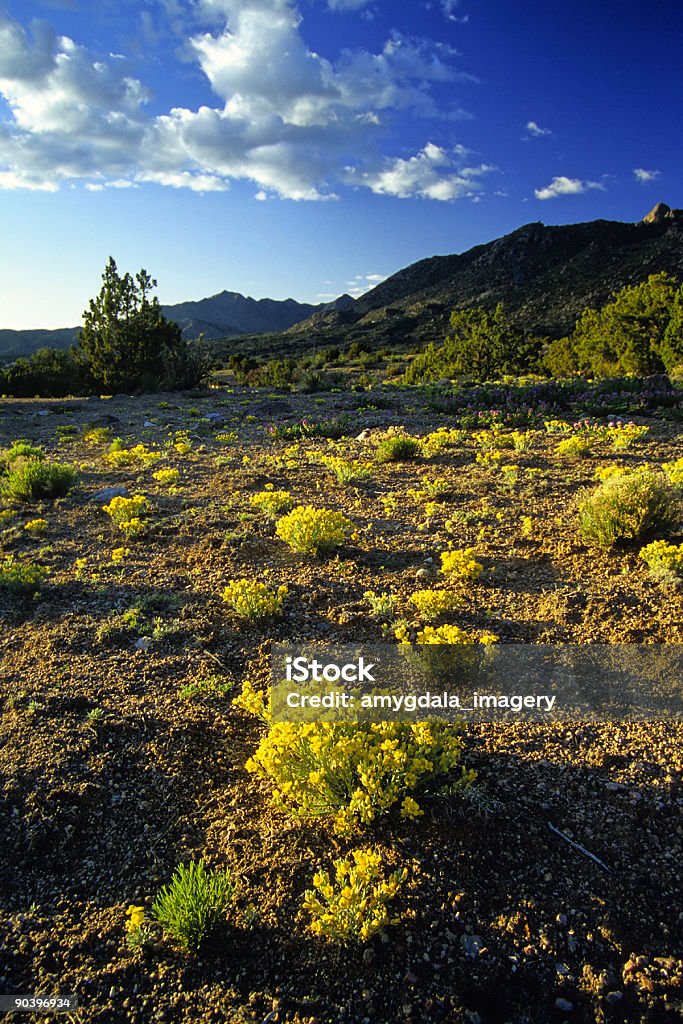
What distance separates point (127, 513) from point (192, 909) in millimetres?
5158

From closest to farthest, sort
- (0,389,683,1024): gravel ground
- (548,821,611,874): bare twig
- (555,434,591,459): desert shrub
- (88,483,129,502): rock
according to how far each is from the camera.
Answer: (0,389,683,1024): gravel ground
(548,821,611,874): bare twig
(88,483,129,502): rock
(555,434,591,459): desert shrub

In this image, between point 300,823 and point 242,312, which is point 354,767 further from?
point 242,312

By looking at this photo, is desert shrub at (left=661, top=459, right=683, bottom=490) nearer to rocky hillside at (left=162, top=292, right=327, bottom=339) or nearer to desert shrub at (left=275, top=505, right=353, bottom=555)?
desert shrub at (left=275, top=505, right=353, bottom=555)

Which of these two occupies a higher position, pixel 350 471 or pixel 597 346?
pixel 597 346

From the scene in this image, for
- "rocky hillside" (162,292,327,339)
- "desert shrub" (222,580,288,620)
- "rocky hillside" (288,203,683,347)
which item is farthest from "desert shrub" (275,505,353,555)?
"rocky hillside" (162,292,327,339)

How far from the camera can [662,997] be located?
2125 millimetres

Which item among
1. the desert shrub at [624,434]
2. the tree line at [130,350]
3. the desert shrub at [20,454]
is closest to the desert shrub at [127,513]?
the desert shrub at [20,454]

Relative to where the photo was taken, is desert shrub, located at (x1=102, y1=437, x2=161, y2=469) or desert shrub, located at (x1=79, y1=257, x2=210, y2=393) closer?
desert shrub, located at (x1=102, y1=437, x2=161, y2=469)

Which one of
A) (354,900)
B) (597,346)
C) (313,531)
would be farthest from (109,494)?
(597,346)

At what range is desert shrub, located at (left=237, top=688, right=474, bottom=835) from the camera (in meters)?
2.74

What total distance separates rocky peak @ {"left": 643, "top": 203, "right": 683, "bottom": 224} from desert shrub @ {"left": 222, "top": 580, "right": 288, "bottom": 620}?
80222mm

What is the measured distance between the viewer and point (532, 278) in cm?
6762

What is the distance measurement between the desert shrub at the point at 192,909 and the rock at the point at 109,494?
20.3 ft

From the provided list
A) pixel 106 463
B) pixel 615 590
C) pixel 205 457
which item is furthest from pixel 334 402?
pixel 615 590
